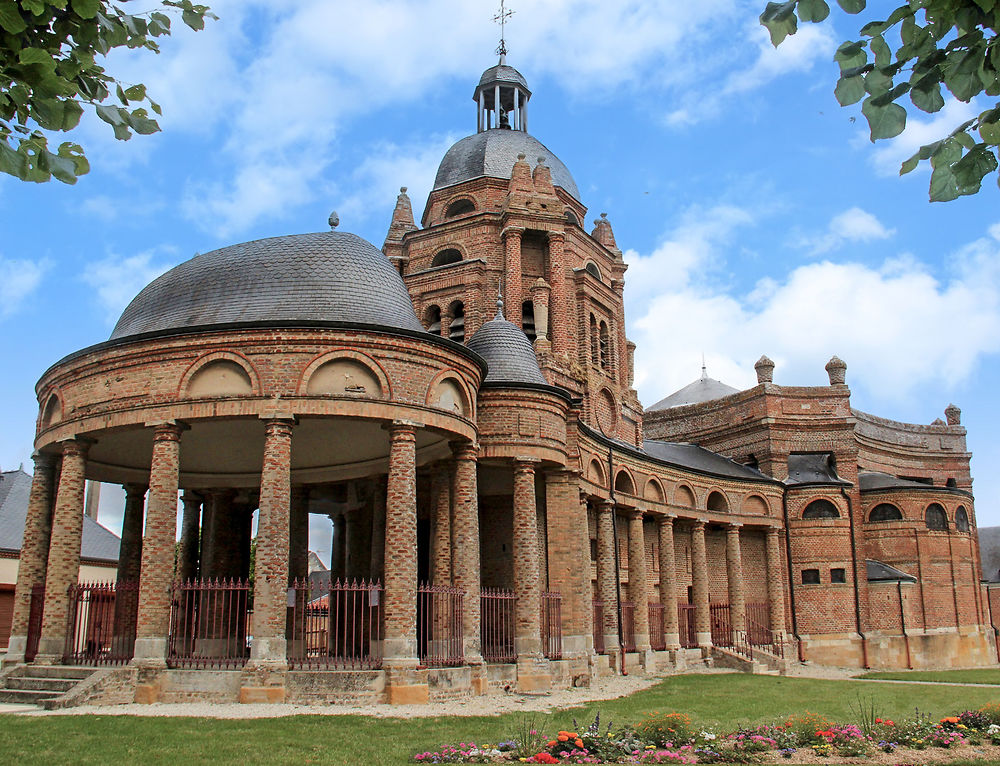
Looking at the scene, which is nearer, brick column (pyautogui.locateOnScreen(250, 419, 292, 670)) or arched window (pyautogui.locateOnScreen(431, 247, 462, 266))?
brick column (pyautogui.locateOnScreen(250, 419, 292, 670))

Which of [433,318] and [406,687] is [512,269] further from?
[406,687]

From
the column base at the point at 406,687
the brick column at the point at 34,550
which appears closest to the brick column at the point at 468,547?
the column base at the point at 406,687

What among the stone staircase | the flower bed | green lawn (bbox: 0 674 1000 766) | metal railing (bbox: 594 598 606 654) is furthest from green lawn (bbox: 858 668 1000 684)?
the stone staircase

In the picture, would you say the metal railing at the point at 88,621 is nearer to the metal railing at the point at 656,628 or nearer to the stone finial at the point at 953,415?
the metal railing at the point at 656,628

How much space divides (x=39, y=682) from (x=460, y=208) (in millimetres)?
23723

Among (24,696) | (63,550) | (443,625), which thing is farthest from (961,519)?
(24,696)

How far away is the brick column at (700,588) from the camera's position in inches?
1387

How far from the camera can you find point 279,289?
20.0 meters

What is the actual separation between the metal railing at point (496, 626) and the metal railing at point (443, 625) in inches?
47.6

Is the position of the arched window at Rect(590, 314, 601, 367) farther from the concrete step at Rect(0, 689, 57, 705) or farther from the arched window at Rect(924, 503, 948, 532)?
the concrete step at Rect(0, 689, 57, 705)

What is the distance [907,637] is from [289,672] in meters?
31.1

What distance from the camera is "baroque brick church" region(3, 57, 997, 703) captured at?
18.5m

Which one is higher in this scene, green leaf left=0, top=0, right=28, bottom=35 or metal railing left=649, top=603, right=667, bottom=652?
green leaf left=0, top=0, right=28, bottom=35

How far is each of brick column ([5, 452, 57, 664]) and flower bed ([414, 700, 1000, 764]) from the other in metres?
12.6
